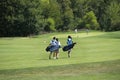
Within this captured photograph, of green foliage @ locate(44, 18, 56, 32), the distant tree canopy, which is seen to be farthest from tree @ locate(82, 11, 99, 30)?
green foliage @ locate(44, 18, 56, 32)

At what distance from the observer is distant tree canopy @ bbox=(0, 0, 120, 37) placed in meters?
101

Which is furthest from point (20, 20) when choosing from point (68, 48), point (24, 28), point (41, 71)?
point (41, 71)

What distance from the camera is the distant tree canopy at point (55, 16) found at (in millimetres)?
101188

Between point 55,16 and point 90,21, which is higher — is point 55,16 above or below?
above

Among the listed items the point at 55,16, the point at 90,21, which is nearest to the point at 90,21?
the point at 90,21

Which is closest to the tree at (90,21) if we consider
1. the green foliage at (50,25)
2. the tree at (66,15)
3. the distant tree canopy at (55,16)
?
the distant tree canopy at (55,16)

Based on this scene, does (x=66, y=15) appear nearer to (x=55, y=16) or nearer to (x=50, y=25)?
(x=55, y=16)

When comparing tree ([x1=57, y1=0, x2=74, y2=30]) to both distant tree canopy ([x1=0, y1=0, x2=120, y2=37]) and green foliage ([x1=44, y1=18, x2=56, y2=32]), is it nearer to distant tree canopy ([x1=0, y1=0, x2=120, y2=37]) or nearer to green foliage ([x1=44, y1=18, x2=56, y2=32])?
distant tree canopy ([x1=0, y1=0, x2=120, y2=37])

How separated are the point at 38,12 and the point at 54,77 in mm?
85220

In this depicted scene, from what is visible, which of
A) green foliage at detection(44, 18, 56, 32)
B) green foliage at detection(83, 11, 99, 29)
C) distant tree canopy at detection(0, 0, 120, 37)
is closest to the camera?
distant tree canopy at detection(0, 0, 120, 37)

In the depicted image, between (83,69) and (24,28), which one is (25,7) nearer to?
(24,28)

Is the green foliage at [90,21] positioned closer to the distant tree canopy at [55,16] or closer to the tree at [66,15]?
the distant tree canopy at [55,16]

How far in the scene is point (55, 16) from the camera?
122 meters

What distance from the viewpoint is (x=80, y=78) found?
2006 cm
